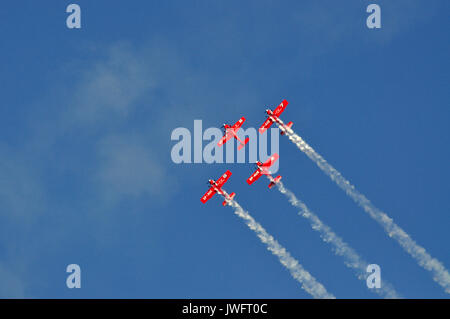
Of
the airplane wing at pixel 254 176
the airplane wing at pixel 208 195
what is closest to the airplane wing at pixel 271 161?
the airplane wing at pixel 254 176

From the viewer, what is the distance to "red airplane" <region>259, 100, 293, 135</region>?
543ft

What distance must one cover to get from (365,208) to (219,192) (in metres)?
24.1

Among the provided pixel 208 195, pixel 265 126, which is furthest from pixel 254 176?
pixel 265 126

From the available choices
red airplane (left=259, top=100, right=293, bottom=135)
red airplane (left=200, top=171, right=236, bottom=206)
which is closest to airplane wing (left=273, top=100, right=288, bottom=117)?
red airplane (left=259, top=100, right=293, bottom=135)

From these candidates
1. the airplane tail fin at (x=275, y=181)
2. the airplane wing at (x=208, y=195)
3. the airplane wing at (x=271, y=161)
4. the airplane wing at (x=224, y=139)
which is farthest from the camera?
the airplane wing at (x=224, y=139)

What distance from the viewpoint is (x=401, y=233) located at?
150750 millimetres

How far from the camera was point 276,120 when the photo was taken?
546 feet

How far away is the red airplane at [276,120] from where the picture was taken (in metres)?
166

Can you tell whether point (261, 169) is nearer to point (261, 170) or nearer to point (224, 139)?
point (261, 170)

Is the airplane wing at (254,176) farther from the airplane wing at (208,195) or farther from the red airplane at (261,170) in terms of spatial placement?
the airplane wing at (208,195)
